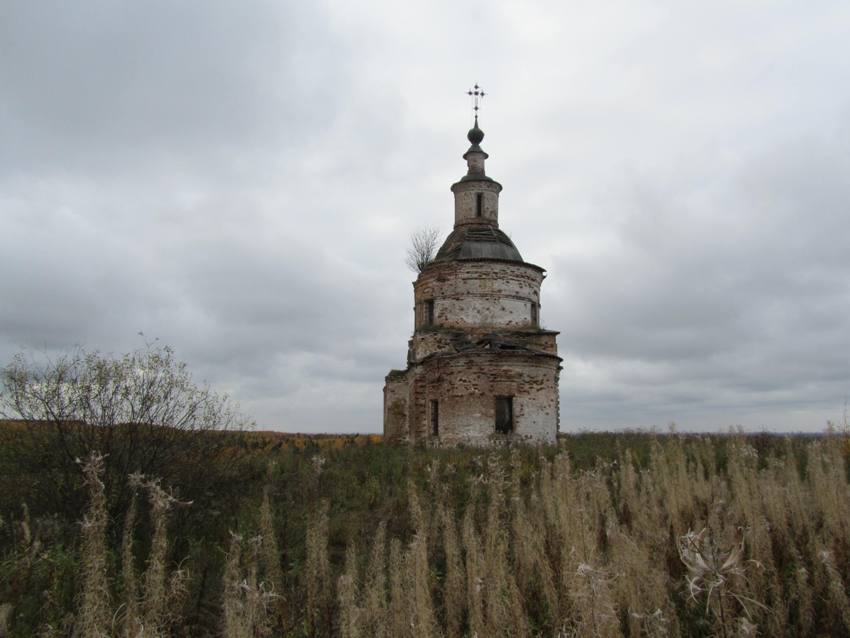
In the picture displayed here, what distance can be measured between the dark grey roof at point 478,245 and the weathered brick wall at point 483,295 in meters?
0.42

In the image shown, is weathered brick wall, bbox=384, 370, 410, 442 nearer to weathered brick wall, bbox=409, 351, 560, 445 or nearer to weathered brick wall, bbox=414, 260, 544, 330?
weathered brick wall, bbox=414, 260, 544, 330

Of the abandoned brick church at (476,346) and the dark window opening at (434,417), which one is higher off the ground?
the abandoned brick church at (476,346)

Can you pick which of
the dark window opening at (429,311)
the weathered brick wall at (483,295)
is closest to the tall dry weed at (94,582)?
the weathered brick wall at (483,295)

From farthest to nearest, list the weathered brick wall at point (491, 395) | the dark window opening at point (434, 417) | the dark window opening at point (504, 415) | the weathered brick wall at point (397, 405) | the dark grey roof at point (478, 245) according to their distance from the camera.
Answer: the weathered brick wall at point (397, 405)
the dark grey roof at point (478, 245)
the dark window opening at point (434, 417)
the dark window opening at point (504, 415)
the weathered brick wall at point (491, 395)

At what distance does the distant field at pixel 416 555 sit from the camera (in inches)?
172

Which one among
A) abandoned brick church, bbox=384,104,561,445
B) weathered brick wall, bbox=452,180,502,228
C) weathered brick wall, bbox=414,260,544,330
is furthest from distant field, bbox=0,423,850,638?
weathered brick wall, bbox=452,180,502,228

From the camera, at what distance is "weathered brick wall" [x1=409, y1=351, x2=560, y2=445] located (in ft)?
64.5

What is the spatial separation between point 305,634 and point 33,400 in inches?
258

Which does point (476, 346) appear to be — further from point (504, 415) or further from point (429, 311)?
point (429, 311)

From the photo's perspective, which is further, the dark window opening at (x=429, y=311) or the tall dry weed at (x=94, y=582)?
the dark window opening at (x=429, y=311)

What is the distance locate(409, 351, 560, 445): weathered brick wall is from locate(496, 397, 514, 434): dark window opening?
201mm

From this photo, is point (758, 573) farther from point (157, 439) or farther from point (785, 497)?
point (157, 439)

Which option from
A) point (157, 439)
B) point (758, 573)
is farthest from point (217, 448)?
point (758, 573)

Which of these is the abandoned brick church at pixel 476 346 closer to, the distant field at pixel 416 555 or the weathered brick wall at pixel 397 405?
the weathered brick wall at pixel 397 405
